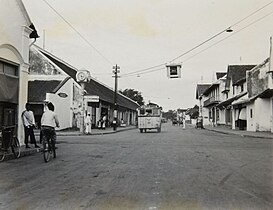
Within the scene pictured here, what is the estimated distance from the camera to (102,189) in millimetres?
7047

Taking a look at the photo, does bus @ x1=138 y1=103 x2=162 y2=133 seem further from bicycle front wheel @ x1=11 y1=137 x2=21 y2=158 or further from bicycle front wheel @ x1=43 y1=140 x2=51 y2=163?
bicycle front wheel @ x1=43 y1=140 x2=51 y2=163

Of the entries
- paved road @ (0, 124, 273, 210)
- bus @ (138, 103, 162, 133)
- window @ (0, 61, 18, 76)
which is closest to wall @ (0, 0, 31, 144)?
window @ (0, 61, 18, 76)

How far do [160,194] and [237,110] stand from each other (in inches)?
1413

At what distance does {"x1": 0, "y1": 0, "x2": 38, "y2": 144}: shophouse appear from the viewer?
43.7ft

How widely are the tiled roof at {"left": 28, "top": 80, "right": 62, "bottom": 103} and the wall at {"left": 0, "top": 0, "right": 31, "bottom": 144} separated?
17339mm

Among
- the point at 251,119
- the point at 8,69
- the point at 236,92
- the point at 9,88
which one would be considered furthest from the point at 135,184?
the point at 236,92

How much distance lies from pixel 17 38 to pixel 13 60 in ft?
2.71

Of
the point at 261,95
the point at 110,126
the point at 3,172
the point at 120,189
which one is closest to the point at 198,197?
the point at 120,189

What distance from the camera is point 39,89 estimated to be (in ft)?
112

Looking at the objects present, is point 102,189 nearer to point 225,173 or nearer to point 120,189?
point 120,189

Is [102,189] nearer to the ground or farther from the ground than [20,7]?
nearer to the ground

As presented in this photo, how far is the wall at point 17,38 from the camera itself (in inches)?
521

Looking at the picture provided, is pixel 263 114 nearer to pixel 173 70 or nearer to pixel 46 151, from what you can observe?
pixel 173 70

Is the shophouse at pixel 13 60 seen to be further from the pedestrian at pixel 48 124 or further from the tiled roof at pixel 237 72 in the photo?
the tiled roof at pixel 237 72
